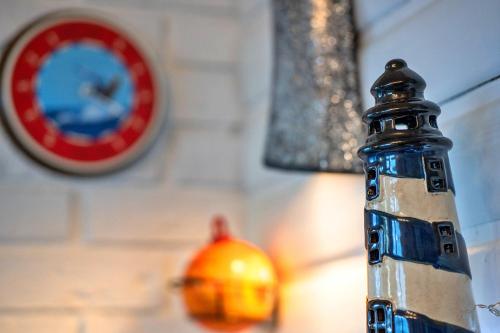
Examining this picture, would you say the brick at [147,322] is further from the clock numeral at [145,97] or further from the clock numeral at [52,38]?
the clock numeral at [52,38]

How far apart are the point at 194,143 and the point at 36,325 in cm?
41

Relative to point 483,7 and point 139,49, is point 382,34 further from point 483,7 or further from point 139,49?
point 139,49

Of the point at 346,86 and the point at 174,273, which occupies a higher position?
the point at 346,86

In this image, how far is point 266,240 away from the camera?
1.23 m

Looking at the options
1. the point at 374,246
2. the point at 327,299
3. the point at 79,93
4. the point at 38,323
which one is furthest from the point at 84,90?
the point at 374,246

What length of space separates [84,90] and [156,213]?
240mm

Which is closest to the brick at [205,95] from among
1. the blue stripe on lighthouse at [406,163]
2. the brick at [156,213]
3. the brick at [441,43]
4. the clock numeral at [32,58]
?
the brick at [156,213]

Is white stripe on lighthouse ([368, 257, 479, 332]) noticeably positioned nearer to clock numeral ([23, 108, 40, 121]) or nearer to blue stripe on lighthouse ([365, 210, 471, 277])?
blue stripe on lighthouse ([365, 210, 471, 277])

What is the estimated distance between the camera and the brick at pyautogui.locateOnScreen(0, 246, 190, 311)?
115 centimetres

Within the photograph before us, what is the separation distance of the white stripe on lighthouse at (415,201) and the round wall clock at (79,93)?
730 mm

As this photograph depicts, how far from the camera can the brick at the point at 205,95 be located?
131cm

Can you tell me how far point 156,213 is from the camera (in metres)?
1.25

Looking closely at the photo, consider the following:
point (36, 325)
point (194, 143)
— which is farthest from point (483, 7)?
point (36, 325)

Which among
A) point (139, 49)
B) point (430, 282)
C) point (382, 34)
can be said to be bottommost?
point (430, 282)
